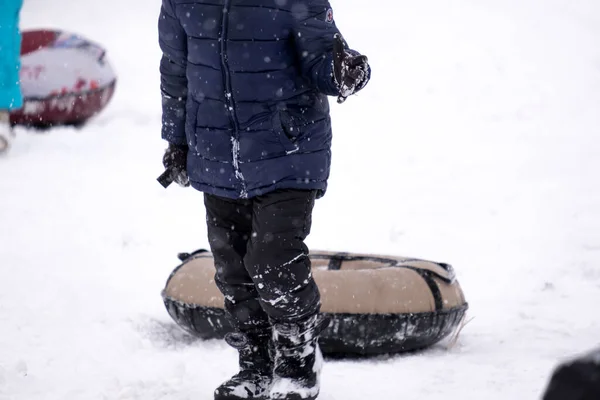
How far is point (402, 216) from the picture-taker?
23.5 feet

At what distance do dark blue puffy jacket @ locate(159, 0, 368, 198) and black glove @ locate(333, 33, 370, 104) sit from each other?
7 cm

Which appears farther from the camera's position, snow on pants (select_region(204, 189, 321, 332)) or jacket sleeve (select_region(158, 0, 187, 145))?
jacket sleeve (select_region(158, 0, 187, 145))

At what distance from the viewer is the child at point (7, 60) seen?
8367 millimetres

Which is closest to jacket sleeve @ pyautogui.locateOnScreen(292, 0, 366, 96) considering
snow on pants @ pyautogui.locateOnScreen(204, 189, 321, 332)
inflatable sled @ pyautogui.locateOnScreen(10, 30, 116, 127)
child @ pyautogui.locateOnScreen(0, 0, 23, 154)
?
snow on pants @ pyautogui.locateOnScreen(204, 189, 321, 332)

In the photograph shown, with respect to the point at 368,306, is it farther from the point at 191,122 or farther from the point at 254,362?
→ the point at 191,122

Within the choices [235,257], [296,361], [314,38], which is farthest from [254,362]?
[314,38]

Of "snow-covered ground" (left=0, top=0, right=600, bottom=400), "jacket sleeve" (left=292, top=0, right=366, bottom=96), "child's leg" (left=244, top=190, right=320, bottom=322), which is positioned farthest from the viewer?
"snow-covered ground" (left=0, top=0, right=600, bottom=400)

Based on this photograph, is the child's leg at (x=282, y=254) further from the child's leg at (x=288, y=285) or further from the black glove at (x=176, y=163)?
the black glove at (x=176, y=163)

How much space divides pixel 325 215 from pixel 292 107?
4428 millimetres

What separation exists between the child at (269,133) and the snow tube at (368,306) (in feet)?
3.06

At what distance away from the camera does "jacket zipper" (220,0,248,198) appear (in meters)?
2.90

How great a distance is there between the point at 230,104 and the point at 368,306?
160 centimetres

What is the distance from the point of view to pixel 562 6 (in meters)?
14.6

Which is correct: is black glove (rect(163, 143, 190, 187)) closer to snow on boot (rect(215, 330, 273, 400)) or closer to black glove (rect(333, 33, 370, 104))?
snow on boot (rect(215, 330, 273, 400))
